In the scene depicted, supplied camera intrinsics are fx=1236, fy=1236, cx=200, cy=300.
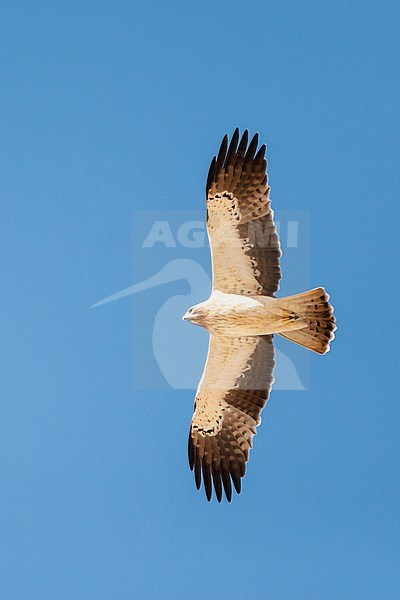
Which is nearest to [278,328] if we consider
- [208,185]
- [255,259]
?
[255,259]

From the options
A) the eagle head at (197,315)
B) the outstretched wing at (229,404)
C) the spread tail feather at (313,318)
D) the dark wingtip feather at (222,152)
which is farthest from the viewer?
the outstretched wing at (229,404)

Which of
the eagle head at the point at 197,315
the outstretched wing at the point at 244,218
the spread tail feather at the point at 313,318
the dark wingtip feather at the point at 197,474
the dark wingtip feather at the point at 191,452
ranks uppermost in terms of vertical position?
the outstretched wing at the point at 244,218

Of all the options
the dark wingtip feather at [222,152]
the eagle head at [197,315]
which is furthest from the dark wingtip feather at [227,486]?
the dark wingtip feather at [222,152]

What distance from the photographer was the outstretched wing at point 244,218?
12.6 metres

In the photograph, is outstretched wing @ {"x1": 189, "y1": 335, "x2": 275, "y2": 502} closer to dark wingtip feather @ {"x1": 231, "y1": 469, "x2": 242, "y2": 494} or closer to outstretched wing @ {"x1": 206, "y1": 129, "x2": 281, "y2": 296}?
dark wingtip feather @ {"x1": 231, "y1": 469, "x2": 242, "y2": 494}

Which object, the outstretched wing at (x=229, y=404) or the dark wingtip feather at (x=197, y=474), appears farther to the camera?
the dark wingtip feather at (x=197, y=474)

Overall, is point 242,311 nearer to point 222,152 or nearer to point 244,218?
point 244,218

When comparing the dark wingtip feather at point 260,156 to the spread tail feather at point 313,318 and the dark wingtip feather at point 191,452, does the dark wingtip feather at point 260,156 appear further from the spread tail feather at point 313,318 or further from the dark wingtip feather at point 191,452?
the dark wingtip feather at point 191,452

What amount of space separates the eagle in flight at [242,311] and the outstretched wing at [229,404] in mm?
11

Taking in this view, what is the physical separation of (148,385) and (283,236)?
7.09 ft

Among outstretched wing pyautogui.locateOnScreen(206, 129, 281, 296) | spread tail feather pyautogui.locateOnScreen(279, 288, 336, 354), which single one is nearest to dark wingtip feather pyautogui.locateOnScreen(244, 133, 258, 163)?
outstretched wing pyautogui.locateOnScreen(206, 129, 281, 296)

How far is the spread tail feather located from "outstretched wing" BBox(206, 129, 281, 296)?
44 cm

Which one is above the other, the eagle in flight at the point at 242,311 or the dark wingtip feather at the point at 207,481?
the eagle in flight at the point at 242,311

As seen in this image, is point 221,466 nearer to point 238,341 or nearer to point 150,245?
point 238,341
